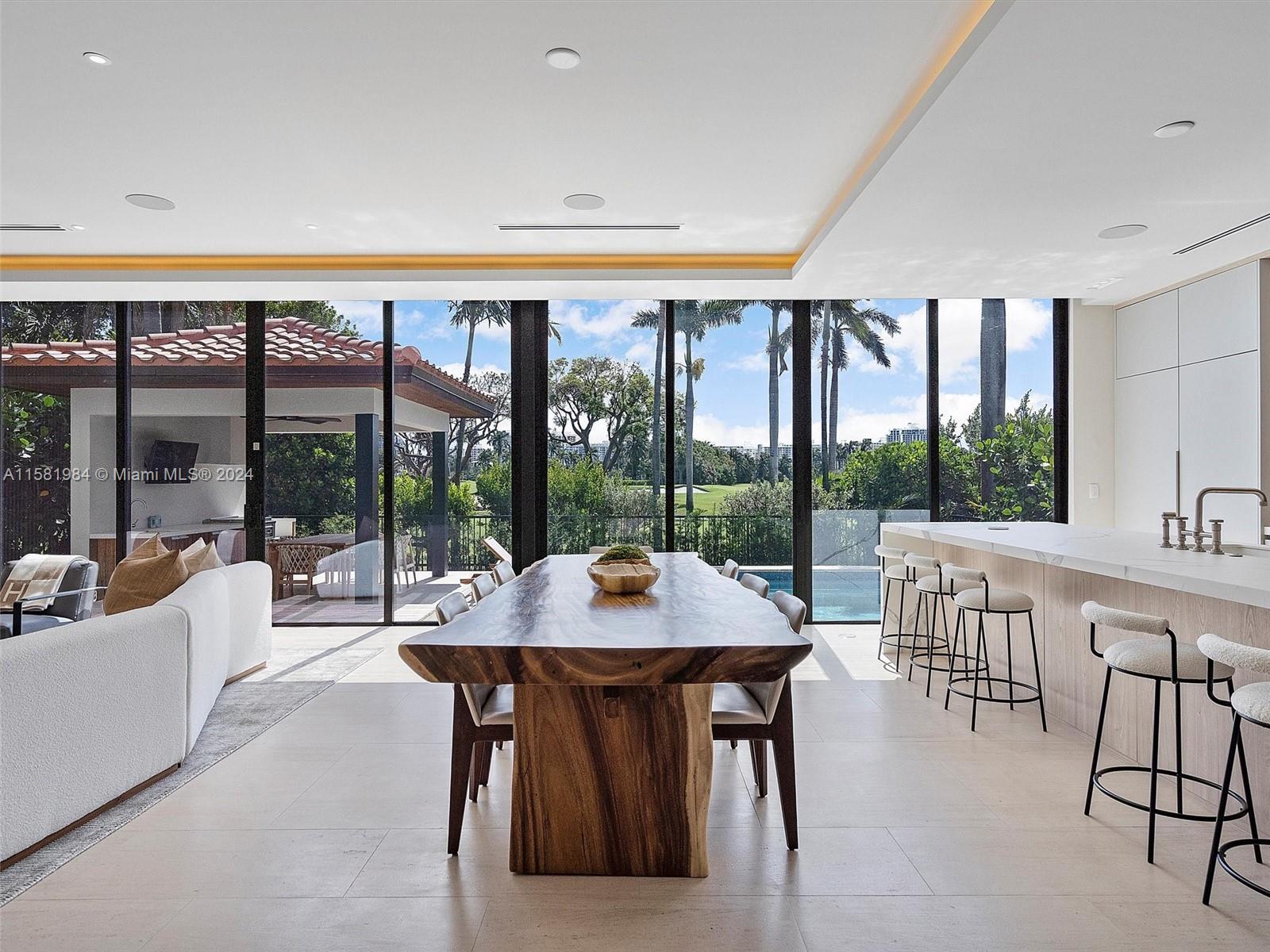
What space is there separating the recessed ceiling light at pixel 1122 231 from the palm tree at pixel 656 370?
3014 millimetres

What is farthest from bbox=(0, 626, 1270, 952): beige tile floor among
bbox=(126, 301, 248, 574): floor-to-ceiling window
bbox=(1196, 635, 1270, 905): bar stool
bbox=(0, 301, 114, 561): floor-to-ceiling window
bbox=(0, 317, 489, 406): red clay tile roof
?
bbox=(0, 301, 114, 561): floor-to-ceiling window

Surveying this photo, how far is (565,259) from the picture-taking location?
4996 millimetres

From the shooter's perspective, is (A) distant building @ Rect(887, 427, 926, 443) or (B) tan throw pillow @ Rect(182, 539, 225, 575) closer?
(B) tan throw pillow @ Rect(182, 539, 225, 575)

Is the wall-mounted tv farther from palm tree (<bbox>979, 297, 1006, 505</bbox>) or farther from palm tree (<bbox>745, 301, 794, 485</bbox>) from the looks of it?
palm tree (<bbox>979, 297, 1006, 505</bbox>)

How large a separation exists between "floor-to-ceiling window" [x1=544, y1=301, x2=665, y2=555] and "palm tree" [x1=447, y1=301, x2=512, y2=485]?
0.40 m

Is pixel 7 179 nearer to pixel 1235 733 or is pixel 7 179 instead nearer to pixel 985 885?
pixel 985 885

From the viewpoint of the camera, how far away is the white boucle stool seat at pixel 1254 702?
1.79 m

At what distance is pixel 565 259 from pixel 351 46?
2487 millimetres

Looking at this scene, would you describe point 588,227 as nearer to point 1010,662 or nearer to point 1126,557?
point 1126,557

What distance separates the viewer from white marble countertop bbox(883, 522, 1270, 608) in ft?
7.55

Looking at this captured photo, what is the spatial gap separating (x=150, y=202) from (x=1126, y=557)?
5110 mm

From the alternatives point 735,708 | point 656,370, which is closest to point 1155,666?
point 735,708

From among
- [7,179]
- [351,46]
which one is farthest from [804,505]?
[7,179]

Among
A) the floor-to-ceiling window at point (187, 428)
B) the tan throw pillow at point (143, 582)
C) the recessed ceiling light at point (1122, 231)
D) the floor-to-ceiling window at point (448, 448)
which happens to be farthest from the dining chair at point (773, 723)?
the floor-to-ceiling window at point (187, 428)
